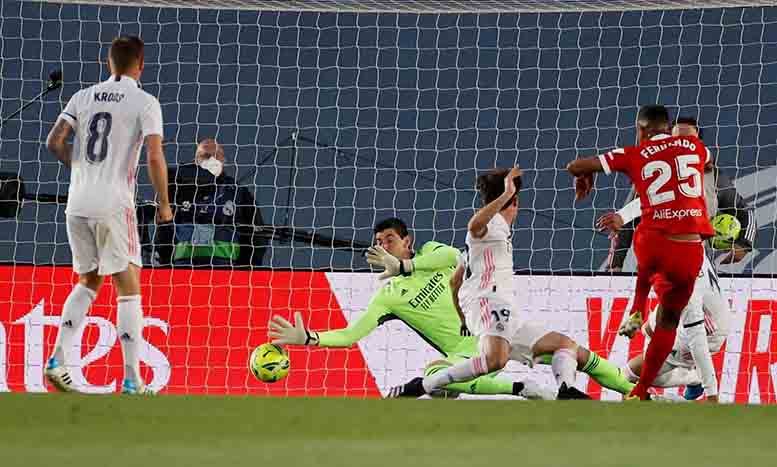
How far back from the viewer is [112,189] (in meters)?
6.70

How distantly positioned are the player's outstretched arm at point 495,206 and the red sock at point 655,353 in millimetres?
1018

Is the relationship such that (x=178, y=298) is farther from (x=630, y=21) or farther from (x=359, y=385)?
(x=630, y=21)

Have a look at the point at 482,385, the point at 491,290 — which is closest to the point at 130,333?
the point at 491,290

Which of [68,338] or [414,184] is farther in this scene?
[414,184]

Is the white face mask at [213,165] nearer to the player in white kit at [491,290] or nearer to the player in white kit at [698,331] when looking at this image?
the player in white kit at [491,290]

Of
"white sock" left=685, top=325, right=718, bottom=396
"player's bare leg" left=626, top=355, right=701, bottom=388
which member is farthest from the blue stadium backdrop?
"white sock" left=685, top=325, right=718, bottom=396

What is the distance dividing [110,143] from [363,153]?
7.56 m

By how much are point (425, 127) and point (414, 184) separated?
1.36 meters

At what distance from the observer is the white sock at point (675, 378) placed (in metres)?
8.48

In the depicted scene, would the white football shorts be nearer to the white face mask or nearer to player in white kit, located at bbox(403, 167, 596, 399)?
player in white kit, located at bbox(403, 167, 596, 399)

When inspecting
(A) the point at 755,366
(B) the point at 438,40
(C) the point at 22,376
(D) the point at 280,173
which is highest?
(B) the point at 438,40

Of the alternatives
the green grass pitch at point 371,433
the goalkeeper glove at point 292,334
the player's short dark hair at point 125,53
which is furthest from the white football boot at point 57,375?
the goalkeeper glove at point 292,334

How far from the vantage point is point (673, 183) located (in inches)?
282

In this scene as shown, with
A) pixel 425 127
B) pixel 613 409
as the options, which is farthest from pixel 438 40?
pixel 613 409
